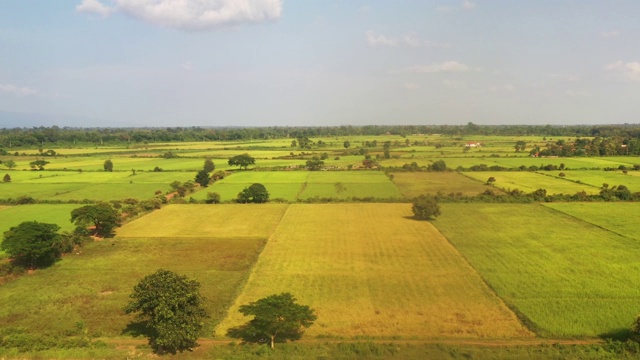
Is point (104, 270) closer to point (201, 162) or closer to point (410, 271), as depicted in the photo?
point (410, 271)

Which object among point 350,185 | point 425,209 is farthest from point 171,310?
point 350,185

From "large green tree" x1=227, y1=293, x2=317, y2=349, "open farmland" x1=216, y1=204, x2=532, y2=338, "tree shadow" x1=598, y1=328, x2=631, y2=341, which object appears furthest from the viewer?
"open farmland" x1=216, y1=204, x2=532, y2=338

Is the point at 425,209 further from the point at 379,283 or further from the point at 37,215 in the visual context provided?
the point at 37,215

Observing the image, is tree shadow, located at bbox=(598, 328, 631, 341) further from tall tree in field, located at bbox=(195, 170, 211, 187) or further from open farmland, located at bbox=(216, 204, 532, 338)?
tall tree in field, located at bbox=(195, 170, 211, 187)

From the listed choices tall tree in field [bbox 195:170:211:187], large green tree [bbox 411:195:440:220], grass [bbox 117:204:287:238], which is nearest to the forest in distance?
large green tree [bbox 411:195:440:220]

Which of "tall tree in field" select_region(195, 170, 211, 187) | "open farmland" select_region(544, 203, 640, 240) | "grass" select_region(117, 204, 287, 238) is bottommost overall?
"grass" select_region(117, 204, 287, 238)
